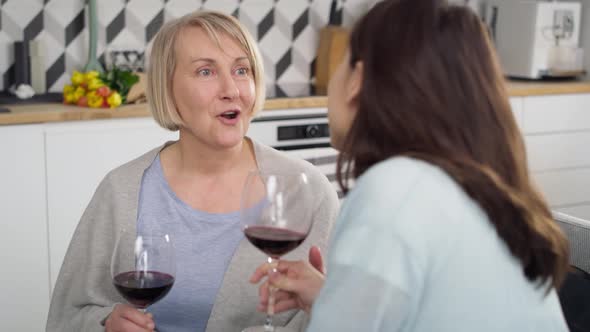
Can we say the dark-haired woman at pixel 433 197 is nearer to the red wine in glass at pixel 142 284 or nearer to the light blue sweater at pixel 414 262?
the light blue sweater at pixel 414 262

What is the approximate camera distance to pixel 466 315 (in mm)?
916

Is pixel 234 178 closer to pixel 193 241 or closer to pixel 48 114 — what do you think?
pixel 193 241

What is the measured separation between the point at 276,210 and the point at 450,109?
0.31m

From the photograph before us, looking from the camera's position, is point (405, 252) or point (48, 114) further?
point (48, 114)

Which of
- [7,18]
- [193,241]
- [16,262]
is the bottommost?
[16,262]

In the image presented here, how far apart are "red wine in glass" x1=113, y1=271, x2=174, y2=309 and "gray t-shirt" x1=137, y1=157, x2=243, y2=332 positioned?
11.7 inches

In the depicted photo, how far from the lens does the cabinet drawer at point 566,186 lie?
4168 millimetres

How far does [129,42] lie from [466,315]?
2.92 metres

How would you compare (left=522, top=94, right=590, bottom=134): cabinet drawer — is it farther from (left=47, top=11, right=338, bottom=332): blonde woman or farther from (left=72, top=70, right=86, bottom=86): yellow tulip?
(left=47, top=11, right=338, bottom=332): blonde woman

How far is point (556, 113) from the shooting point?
4.08 meters

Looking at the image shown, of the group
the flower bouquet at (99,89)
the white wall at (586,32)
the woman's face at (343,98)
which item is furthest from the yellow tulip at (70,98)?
the white wall at (586,32)

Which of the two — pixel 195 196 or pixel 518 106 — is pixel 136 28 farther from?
pixel 195 196

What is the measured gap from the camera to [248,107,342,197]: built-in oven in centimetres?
325

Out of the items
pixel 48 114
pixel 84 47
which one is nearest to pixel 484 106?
pixel 48 114
